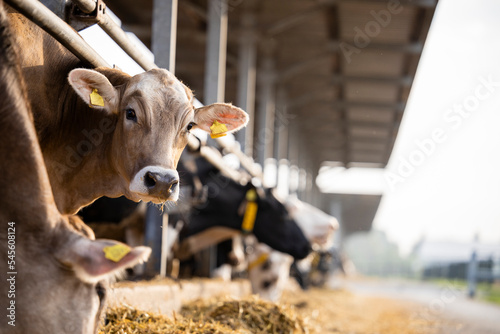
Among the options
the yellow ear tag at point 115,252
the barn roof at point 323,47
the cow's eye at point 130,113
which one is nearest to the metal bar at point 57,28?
the cow's eye at point 130,113

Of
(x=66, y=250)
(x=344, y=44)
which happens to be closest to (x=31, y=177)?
(x=66, y=250)

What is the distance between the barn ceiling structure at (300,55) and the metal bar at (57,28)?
2382 millimetres

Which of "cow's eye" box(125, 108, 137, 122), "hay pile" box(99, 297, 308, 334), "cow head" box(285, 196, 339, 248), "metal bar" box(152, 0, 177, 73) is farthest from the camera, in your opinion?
"cow head" box(285, 196, 339, 248)

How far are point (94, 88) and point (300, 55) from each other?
446 inches

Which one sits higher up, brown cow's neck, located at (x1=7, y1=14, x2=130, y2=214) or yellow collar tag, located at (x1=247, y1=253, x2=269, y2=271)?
brown cow's neck, located at (x1=7, y1=14, x2=130, y2=214)

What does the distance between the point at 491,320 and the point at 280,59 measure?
7.36m

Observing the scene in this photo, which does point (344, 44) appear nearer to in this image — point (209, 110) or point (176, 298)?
point (176, 298)

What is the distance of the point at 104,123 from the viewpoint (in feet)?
12.4

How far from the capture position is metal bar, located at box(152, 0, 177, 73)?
6.02 m

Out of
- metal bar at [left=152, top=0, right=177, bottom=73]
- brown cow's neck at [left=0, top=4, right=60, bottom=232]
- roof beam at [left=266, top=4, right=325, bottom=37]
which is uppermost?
roof beam at [left=266, top=4, right=325, bottom=37]

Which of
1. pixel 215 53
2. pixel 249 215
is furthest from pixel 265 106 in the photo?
pixel 249 215

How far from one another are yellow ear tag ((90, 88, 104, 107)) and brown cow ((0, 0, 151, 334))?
1.03 metres

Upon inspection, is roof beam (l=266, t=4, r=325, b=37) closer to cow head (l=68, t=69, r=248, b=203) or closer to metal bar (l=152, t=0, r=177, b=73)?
metal bar (l=152, t=0, r=177, b=73)

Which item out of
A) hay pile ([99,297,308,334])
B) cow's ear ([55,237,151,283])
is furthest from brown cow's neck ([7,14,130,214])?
cow's ear ([55,237,151,283])
